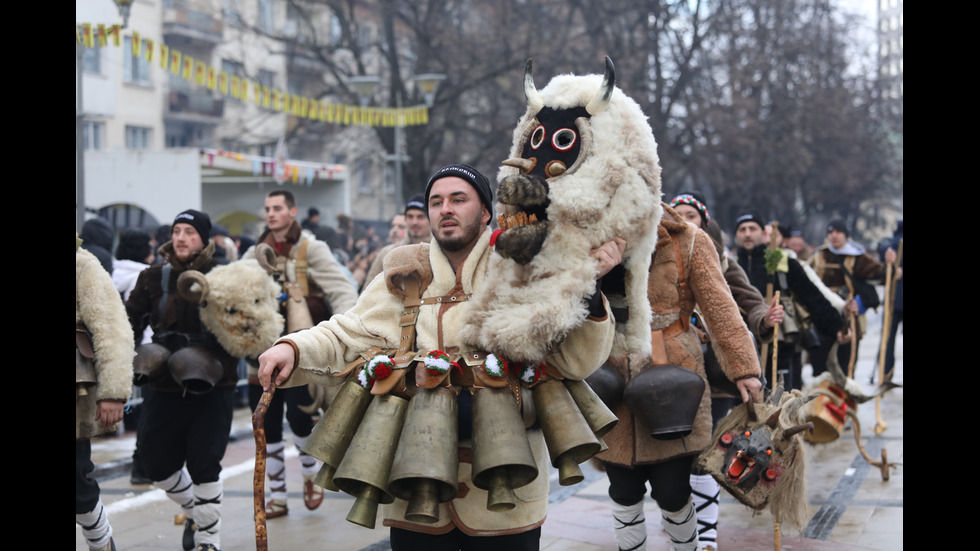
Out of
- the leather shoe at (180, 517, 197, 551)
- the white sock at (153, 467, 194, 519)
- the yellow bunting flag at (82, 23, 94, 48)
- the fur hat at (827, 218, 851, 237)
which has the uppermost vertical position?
the yellow bunting flag at (82, 23, 94, 48)

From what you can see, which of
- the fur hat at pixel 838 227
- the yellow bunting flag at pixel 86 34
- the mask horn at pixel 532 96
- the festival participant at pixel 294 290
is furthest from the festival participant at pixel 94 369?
the fur hat at pixel 838 227

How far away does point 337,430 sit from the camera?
3.21 metres

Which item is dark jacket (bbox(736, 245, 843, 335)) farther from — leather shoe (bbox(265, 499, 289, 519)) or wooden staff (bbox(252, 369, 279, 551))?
wooden staff (bbox(252, 369, 279, 551))

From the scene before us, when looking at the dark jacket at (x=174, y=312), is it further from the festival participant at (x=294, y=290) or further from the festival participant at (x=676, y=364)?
the festival participant at (x=676, y=364)

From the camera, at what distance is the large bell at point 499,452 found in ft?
9.81

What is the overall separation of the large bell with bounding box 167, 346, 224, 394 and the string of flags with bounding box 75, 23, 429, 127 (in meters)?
4.37

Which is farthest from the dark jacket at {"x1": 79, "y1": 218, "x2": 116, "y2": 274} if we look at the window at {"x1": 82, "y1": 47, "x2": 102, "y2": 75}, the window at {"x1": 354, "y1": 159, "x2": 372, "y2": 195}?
the window at {"x1": 354, "y1": 159, "x2": 372, "y2": 195}

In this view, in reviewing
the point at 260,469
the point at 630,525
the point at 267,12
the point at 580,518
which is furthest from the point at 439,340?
the point at 267,12

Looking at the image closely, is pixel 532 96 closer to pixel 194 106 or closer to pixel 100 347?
pixel 100 347

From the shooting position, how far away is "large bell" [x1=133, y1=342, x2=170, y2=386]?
16.6ft

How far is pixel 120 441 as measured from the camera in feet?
30.0

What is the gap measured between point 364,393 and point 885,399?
9.79m

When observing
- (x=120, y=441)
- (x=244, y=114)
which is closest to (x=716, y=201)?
(x=244, y=114)
